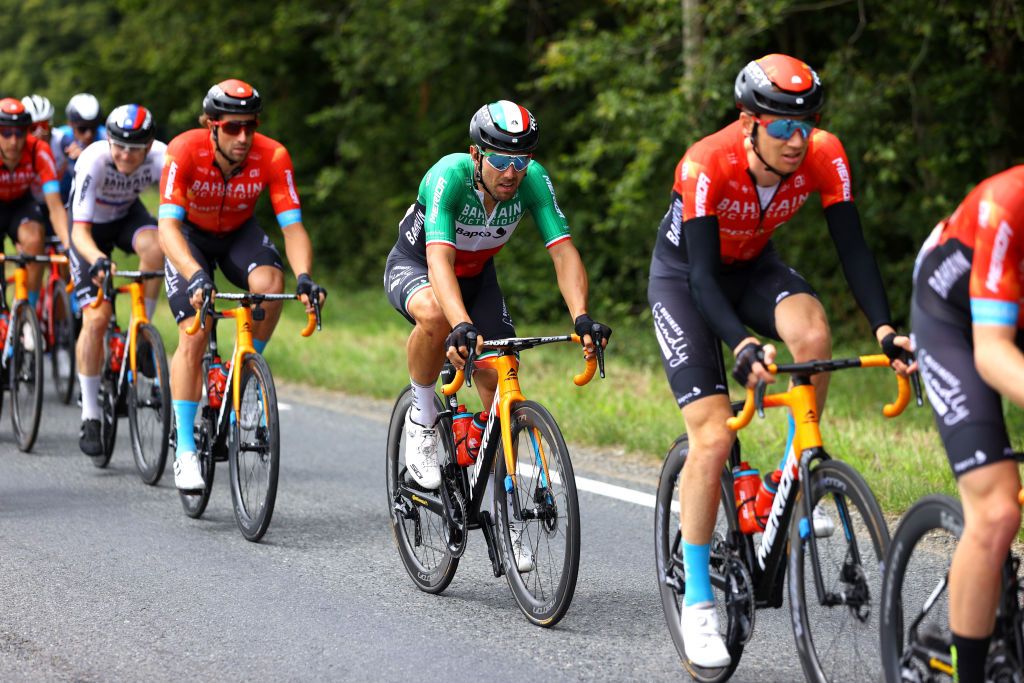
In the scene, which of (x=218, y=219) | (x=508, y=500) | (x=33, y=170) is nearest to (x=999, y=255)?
(x=508, y=500)

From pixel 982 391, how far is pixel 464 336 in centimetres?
205

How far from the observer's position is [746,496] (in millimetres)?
4727

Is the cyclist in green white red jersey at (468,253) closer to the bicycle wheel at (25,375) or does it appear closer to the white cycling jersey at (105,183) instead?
the white cycling jersey at (105,183)

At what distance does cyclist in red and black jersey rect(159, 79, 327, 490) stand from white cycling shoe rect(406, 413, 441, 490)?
52.2 inches

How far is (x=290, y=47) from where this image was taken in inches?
912

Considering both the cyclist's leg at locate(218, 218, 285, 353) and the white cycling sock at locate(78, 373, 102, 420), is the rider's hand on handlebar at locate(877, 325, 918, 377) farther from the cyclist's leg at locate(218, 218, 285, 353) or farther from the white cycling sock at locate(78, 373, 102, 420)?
the white cycling sock at locate(78, 373, 102, 420)

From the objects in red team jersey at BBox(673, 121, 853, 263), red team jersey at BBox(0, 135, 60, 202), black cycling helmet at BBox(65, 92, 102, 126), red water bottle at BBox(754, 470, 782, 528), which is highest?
black cycling helmet at BBox(65, 92, 102, 126)

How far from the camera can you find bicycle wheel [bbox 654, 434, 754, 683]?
464 centimetres

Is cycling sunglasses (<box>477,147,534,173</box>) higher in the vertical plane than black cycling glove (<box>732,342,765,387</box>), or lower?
higher

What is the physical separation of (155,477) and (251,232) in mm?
1628

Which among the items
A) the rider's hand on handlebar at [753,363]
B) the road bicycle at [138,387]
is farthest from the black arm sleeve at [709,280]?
the road bicycle at [138,387]

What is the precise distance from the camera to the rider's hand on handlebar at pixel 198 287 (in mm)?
6785

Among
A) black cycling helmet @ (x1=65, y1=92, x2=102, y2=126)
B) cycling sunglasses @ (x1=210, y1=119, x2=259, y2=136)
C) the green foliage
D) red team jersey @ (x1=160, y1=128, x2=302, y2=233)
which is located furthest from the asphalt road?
the green foliage

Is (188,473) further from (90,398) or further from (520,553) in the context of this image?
(520,553)
